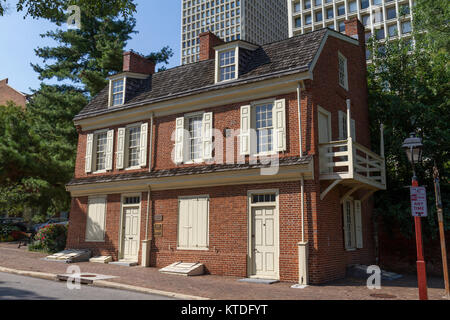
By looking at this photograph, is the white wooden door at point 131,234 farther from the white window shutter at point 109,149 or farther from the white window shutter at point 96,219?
the white window shutter at point 109,149

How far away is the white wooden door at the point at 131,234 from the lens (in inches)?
688

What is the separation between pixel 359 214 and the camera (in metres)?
16.6

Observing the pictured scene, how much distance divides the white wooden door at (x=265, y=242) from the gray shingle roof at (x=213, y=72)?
5044 mm

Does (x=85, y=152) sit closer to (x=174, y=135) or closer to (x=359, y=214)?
(x=174, y=135)

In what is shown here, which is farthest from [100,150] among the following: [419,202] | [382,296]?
[419,202]

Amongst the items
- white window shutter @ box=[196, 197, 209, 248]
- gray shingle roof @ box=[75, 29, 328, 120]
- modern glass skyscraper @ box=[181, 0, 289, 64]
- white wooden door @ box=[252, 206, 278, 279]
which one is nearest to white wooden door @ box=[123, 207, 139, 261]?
white window shutter @ box=[196, 197, 209, 248]

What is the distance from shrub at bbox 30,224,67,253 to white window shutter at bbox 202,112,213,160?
34.2ft

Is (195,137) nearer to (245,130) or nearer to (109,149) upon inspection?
(245,130)

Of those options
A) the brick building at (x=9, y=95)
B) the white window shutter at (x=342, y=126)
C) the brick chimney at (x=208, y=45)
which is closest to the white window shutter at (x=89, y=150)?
the brick chimney at (x=208, y=45)
